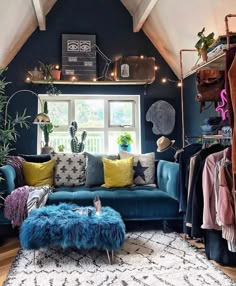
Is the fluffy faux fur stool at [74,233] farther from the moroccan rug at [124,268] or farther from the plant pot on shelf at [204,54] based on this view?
the plant pot on shelf at [204,54]

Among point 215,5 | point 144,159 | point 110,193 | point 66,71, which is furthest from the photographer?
point 66,71

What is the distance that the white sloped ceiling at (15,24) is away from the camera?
355 cm

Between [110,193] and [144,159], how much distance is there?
87 centimetres

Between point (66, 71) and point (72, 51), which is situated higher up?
point (72, 51)

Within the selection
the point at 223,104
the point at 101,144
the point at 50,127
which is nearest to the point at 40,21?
the point at 50,127

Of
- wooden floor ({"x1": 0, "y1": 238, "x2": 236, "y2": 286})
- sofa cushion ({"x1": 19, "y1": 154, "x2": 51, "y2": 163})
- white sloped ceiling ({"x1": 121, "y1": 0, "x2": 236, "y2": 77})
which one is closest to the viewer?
wooden floor ({"x1": 0, "y1": 238, "x2": 236, "y2": 286})

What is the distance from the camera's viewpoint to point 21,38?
14.6 feet

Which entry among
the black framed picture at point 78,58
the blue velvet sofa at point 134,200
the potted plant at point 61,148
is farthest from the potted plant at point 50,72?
the blue velvet sofa at point 134,200

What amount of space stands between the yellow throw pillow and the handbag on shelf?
1336 millimetres

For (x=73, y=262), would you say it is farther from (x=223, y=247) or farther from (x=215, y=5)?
(x=215, y=5)

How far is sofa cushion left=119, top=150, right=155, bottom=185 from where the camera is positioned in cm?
392

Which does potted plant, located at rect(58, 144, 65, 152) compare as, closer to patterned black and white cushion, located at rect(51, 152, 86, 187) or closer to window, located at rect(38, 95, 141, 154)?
window, located at rect(38, 95, 141, 154)

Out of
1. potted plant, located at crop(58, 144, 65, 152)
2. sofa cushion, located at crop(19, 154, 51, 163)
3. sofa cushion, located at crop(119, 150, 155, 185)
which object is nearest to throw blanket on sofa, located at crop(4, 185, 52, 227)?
sofa cushion, located at crop(19, 154, 51, 163)

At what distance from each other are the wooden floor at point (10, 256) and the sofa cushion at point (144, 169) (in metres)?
1.09
